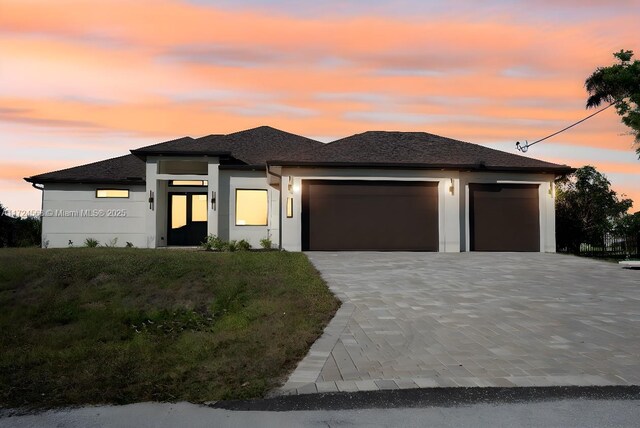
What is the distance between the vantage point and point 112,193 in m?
21.0

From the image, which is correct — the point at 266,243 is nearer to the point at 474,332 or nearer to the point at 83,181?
the point at 83,181

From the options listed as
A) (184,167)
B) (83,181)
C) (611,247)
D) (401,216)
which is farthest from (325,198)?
(611,247)

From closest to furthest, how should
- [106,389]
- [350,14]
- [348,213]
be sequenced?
1. [106,389]
2. [350,14]
3. [348,213]

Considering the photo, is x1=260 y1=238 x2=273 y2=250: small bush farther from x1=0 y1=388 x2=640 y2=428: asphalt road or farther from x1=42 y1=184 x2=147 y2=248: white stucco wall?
x1=0 y1=388 x2=640 y2=428: asphalt road

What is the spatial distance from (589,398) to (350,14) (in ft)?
31.2

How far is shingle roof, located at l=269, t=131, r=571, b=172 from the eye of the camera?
58.4 ft

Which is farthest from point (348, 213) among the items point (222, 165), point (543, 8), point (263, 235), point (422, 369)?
point (422, 369)

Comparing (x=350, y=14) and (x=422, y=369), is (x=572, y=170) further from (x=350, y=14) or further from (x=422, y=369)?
(x=422, y=369)

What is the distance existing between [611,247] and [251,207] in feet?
58.0

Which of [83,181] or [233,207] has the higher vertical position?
[83,181]

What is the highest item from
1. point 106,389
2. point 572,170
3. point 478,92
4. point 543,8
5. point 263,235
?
point 543,8

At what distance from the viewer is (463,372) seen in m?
4.88

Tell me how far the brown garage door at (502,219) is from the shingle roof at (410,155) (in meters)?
1.02

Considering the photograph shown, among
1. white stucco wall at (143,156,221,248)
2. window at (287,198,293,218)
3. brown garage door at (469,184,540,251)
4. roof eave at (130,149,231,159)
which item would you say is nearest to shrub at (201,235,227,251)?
white stucco wall at (143,156,221,248)
